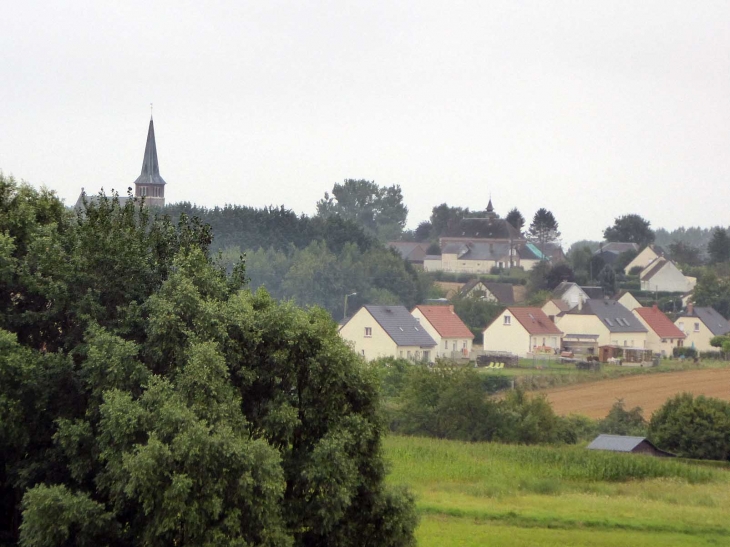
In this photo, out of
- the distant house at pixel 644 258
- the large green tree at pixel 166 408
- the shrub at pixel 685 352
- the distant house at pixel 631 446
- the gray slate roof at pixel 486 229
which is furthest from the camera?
the gray slate roof at pixel 486 229

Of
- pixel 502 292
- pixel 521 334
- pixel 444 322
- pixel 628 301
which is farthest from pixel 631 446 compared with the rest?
pixel 502 292

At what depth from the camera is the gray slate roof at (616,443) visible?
123 feet

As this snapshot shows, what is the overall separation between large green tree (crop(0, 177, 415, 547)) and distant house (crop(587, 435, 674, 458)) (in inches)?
856

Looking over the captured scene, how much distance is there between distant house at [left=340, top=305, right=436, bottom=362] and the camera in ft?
235

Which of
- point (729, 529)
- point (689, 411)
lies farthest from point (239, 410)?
point (689, 411)

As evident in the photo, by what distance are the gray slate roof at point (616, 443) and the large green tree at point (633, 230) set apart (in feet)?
374

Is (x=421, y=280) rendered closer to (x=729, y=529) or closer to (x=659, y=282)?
(x=659, y=282)

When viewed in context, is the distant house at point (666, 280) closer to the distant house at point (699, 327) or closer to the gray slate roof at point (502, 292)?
the gray slate roof at point (502, 292)

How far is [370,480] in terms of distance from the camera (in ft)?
57.1

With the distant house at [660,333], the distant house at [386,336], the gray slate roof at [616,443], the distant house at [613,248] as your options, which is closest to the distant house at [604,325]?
the distant house at [660,333]

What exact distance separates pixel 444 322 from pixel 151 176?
63.5 metres

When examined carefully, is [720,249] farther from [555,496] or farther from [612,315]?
[555,496]

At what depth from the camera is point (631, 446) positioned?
37.6 metres

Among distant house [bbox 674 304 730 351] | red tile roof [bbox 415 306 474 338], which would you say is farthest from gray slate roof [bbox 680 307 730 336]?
red tile roof [bbox 415 306 474 338]
